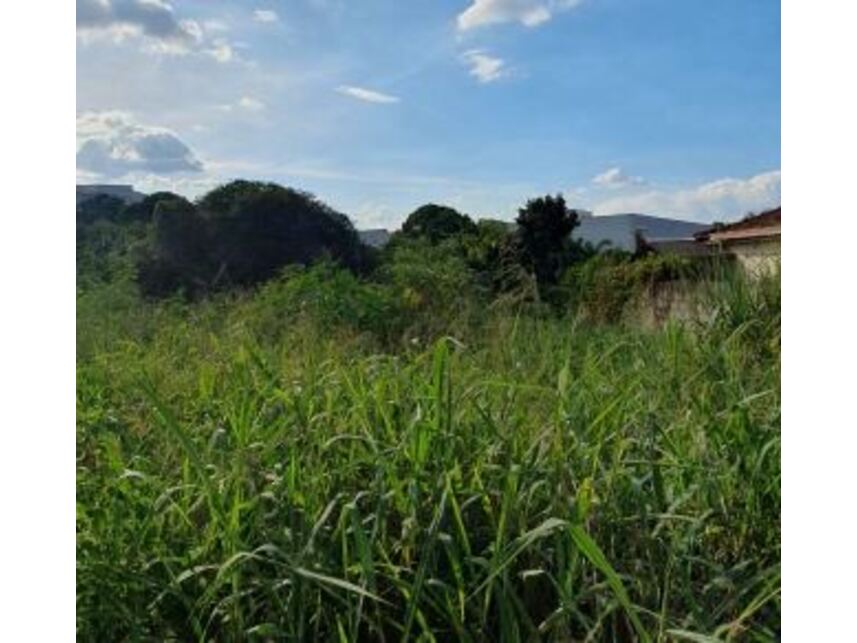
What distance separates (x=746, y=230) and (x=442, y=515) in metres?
1.30

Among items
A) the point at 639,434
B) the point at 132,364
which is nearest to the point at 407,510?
the point at 639,434

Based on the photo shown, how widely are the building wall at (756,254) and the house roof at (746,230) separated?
11cm

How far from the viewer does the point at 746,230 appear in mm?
2170

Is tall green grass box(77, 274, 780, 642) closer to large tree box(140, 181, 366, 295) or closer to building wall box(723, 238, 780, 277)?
building wall box(723, 238, 780, 277)

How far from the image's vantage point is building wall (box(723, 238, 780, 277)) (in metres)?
2.43

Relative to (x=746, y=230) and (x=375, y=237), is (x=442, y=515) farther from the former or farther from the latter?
(x=375, y=237)

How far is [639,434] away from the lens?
1.54m

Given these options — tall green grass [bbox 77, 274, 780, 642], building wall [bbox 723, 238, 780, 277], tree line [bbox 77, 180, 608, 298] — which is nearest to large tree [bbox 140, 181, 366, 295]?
tree line [bbox 77, 180, 608, 298]

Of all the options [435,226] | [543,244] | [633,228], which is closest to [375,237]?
[435,226]

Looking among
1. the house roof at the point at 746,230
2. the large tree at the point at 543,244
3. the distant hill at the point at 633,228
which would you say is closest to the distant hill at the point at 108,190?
the distant hill at the point at 633,228

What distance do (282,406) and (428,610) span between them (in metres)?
0.64

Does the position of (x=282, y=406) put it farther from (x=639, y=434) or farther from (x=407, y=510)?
(x=639, y=434)

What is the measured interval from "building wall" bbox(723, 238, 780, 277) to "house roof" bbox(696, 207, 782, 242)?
0.36ft
